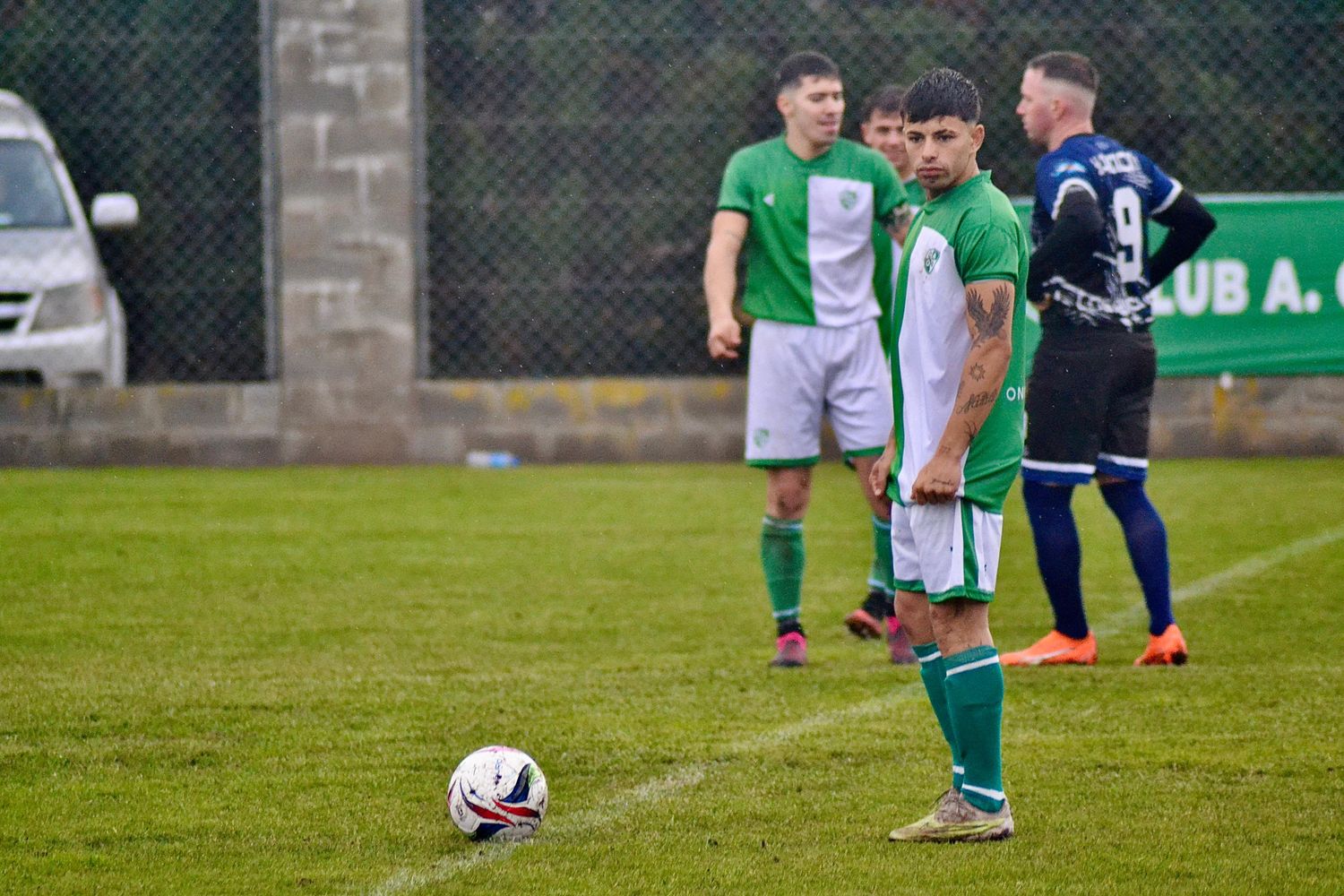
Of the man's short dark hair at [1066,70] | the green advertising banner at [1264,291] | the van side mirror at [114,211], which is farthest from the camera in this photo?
the van side mirror at [114,211]

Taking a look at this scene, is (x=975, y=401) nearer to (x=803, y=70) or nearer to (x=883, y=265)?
(x=803, y=70)

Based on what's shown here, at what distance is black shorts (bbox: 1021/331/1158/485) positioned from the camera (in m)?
5.96

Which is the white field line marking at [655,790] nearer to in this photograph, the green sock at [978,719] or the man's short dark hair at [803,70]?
the green sock at [978,719]

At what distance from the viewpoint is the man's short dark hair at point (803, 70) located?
612 centimetres

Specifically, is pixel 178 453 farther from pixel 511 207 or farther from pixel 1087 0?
pixel 1087 0

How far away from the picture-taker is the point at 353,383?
12977mm

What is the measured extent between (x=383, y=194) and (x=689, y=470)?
3031 millimetres

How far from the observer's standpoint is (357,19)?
12.8 metres

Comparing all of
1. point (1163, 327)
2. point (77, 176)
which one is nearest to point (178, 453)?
point (77, 176)

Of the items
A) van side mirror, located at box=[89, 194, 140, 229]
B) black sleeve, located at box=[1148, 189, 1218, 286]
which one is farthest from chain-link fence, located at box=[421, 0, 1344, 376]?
black sleeve, located at box=[1148, 189, 1218, 286]

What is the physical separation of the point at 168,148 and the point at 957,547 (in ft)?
35.2

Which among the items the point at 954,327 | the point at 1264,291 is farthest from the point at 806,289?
the point at 1264,291

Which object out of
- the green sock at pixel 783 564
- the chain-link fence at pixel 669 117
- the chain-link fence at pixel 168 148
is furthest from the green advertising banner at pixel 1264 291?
the green sock at pixel 783 564

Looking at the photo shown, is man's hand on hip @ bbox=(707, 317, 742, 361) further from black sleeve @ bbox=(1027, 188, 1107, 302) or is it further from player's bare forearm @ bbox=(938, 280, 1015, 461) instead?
player's bare forearm @ bbox=(938, 280, 1015, 461)
